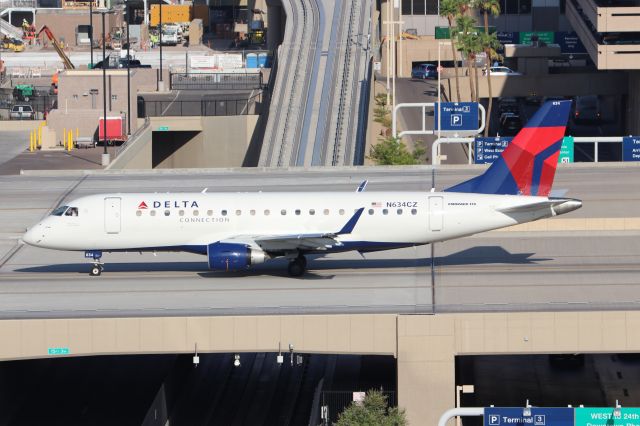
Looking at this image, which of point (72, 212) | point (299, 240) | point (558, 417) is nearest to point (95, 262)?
point (72, 212)

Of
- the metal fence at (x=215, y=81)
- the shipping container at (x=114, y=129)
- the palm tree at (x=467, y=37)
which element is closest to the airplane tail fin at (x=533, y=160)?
the shipping container at (x=114, y=129)

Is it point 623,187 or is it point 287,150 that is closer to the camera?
point 623,187

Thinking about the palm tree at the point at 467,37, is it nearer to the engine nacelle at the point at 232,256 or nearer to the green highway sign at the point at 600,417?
the engine nacelle at the point at 232,256

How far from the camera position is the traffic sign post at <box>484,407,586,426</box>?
41438 mm

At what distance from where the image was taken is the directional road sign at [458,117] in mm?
94500

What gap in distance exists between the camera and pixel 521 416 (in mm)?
41594

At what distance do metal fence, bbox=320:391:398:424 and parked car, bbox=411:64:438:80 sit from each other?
94.0 metres

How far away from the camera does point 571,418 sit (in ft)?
137

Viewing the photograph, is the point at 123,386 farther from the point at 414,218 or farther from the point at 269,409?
the point at 414,218

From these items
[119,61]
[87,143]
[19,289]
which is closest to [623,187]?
[19,289]

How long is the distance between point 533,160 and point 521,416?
1993cm

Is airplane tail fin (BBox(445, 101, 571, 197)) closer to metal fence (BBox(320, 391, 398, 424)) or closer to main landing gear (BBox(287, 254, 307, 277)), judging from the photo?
main landing gear (BBox(287, 254, 307, 277))

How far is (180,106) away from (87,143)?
16.9 m

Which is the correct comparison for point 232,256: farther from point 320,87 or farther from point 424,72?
point 424,72
